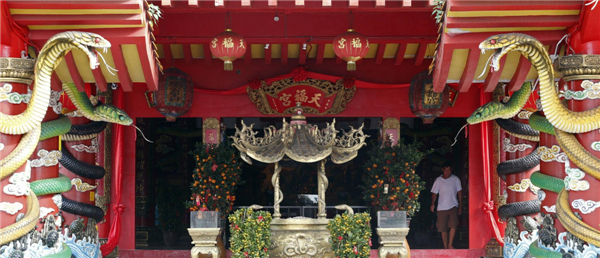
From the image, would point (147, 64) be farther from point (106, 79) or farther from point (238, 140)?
point (238, 140)

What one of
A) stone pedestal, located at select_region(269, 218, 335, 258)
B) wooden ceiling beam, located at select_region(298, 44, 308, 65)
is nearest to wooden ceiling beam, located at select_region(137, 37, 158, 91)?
stone pedestal, located at select_region(269, 218, 335, 258)

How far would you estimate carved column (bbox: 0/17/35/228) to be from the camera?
546 cm

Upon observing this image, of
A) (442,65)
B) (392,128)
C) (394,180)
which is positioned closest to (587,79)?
(442,65)

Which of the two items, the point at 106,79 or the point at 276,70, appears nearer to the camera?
the point at 106,79

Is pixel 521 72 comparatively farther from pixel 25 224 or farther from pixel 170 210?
pixel 170 210

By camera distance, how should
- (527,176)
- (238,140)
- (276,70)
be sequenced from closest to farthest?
(238,140) < (527,176) < (276,70)

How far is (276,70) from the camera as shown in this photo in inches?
335

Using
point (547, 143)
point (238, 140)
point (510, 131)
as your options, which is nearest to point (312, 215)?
point (238, 140)

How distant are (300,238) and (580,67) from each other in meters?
3.19

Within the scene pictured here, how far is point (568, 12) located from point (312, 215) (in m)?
4.18

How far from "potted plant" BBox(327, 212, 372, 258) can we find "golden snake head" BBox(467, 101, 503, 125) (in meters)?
1.52

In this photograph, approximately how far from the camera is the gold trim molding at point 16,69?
5586 millimetres

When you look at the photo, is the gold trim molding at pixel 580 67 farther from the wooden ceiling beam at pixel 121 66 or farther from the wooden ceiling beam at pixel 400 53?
the wooden ceiling beam at pixel 121 66

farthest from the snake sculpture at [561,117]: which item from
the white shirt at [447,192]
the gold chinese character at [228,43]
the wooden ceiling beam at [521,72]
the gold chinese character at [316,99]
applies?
the white shirt at [447,192]
